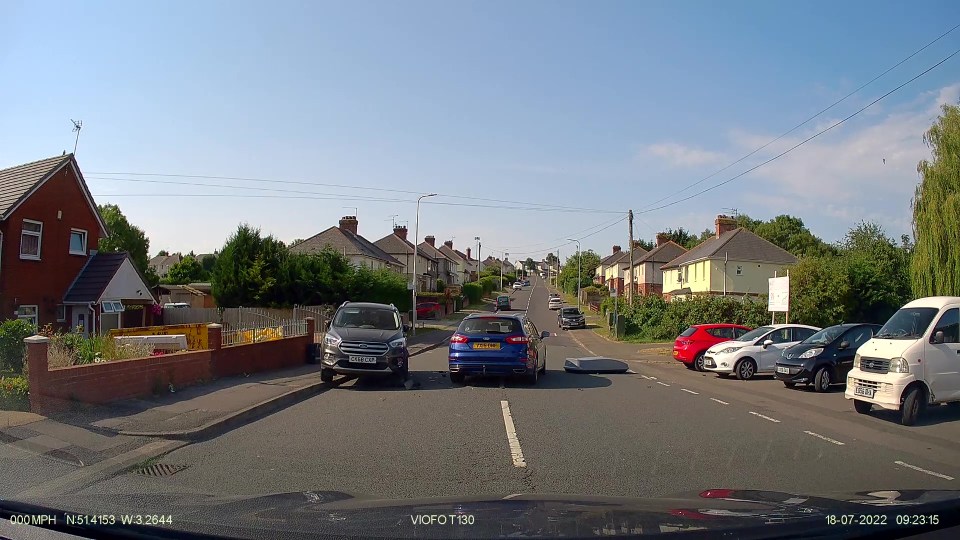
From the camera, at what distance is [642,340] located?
3903 centimetres

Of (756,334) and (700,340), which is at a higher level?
(756,334)

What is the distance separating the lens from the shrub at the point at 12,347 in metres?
10.6

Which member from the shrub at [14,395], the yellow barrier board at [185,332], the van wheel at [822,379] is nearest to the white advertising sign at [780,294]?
the van wheel at [822,379]

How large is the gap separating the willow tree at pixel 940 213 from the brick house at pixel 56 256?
31461 mm

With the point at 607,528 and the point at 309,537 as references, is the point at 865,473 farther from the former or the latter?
the point at 309,537

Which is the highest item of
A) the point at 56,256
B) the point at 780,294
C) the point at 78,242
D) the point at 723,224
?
the point at 723,224

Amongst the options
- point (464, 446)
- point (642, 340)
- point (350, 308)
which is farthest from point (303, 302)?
Result: point (464, 446)

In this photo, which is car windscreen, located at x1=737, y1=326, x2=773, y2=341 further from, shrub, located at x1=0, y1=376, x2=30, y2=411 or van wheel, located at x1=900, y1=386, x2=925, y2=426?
shrub, located at x1=0, y1=376, x2=30, y2=411

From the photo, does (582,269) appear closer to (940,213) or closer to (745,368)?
(940,213)

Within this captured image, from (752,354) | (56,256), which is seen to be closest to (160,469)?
(752,354)

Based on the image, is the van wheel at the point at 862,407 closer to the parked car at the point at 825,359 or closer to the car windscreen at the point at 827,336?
the parked car at the point at 825,359

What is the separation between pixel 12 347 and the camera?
1070 cm

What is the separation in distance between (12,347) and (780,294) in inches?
956

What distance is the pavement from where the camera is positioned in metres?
6.52
